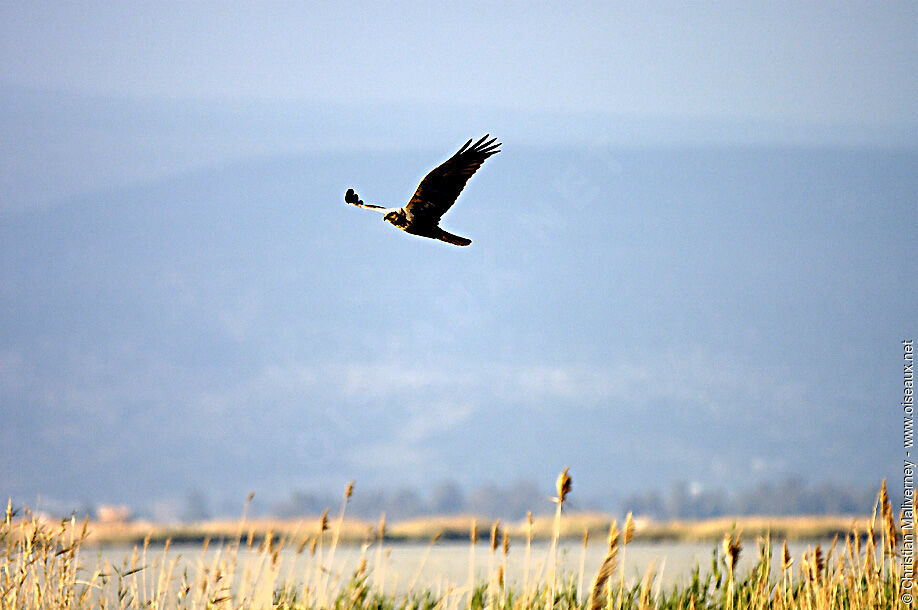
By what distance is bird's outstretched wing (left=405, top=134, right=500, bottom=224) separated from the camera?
6.07m

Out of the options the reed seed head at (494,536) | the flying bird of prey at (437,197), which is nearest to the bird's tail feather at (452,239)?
the flying bird of prey at (437,197)

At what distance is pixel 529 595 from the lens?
6.71 metres

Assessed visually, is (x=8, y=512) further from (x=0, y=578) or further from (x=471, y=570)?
(x=471, y=570)

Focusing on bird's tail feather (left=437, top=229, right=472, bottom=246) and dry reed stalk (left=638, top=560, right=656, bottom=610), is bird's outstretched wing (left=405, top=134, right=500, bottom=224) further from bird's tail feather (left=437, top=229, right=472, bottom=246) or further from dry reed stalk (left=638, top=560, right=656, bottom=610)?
dry reed stalk (left=638, top=560, right=656, bottom=610)

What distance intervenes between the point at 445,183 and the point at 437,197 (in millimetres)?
136

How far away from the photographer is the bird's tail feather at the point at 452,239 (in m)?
5.74

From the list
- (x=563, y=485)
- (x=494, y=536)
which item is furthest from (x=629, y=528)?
(x=494, y=536)

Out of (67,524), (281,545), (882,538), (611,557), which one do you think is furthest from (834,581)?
(67,524)

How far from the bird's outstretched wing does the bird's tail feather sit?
0.57 ft

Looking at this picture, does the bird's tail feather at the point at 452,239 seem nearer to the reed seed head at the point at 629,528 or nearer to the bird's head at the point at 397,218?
the bird's head at the point at 397,218

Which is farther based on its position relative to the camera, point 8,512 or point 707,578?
point 707,578

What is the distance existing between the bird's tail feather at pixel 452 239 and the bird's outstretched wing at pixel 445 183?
0.17 metres

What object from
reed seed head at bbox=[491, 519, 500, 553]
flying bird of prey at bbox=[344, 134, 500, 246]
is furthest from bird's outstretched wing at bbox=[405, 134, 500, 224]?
reed seed head at bbox=[491, 519, 500, 553]

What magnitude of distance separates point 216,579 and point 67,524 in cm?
115
